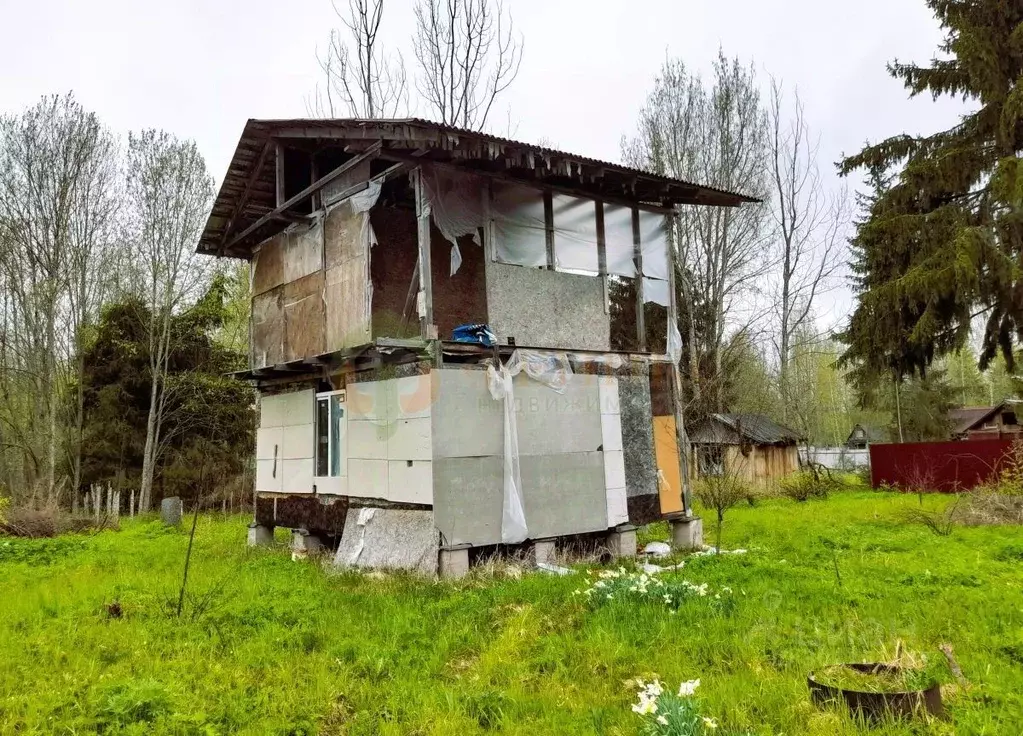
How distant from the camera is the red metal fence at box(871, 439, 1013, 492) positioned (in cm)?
1934

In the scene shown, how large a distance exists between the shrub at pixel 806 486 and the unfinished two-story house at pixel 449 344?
1038 cm

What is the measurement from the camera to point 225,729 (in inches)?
181

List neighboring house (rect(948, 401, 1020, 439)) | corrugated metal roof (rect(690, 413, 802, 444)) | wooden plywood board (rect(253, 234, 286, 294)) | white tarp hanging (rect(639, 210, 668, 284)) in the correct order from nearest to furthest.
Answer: white tarp hanging (rect(639, 210, 668, 284)) < wooden plywood board (rect(253, 234, 286, 294)) < corrugated metal roof (rect(690, 413, 802, 444)) < neighboring house (rect(948, 401, 1020, 439))

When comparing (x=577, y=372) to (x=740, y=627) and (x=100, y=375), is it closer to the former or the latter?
(x=740, y=627)

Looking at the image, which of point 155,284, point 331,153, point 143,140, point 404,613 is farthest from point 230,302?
point 404,613

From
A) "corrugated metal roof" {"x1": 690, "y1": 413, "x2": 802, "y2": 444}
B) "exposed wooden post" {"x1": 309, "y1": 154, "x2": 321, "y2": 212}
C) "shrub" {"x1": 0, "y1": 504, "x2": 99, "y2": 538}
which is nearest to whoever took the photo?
"exposed wooden post" {"x1": 309, "y1": 154, "x2": 321, "y2": 212}

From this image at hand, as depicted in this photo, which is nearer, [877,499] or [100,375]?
[877,499]

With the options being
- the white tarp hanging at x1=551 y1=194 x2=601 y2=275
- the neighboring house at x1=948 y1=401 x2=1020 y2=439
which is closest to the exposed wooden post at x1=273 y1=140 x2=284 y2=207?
the white tarp hanging at x1=551 y1=194 x2=601 y2=275

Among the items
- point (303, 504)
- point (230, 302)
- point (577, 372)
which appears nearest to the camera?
point (577, 372)

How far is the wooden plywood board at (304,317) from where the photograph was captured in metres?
11.4

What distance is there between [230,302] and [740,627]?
22746mm

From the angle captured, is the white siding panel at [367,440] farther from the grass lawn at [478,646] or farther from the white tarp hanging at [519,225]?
the white tarp hanging at [519,225]

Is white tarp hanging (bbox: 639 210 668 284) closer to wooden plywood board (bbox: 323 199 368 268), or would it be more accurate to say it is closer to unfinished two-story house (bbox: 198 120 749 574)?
unfinished two-story house (bbox: 198 120 749 574)

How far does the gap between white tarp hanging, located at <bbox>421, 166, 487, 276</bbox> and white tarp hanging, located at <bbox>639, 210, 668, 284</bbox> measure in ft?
11.0
